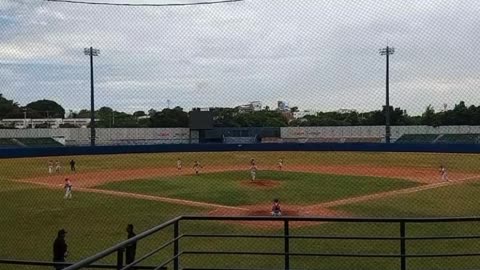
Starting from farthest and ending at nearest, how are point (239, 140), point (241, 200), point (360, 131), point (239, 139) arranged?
point (239, 139) < point (239, 140) < point (360, 131) < point (241, 200)

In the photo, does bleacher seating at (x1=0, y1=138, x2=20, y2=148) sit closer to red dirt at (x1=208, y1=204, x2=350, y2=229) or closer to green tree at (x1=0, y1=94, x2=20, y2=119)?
green tree at (x1=0, y1=94, x2=20, y2=119)

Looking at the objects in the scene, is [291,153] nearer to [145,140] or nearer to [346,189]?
[145,140]

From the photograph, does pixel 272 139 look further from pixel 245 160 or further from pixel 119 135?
pixel 245 160

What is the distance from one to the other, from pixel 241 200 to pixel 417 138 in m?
39.8

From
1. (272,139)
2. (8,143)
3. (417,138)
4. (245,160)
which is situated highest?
(417,138)

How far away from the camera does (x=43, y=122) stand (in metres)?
70.3

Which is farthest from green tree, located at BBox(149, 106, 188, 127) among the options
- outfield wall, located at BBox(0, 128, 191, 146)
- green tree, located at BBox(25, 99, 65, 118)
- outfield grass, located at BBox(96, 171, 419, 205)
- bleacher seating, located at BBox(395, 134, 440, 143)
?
outfield grass, located at BBox(96, 171, 419, 205)

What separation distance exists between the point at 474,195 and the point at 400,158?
2314 cm

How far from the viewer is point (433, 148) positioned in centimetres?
5569

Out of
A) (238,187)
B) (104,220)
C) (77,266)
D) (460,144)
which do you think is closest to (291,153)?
(460,144)

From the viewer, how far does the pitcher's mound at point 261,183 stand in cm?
3331

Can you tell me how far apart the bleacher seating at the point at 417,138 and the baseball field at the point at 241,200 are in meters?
6.39

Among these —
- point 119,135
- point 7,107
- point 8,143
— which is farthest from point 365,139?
point 8,143

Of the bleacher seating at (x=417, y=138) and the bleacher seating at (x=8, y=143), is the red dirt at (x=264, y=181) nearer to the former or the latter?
the bleacher seating at (x=417, y=138)
